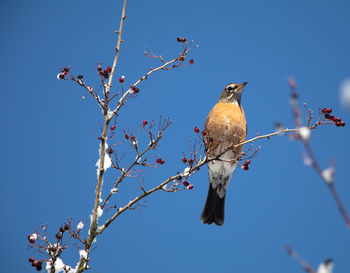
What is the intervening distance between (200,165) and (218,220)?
9.90 feet

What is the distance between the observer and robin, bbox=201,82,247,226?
20.5ft

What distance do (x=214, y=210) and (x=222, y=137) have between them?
1326 mm

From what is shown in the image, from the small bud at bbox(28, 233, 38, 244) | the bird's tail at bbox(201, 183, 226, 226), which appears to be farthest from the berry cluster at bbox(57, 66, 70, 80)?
the bird's tail at bbox(201, 183, 226, 226)

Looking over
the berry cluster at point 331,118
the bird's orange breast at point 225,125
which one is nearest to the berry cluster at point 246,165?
the berry cluster at point 331,118

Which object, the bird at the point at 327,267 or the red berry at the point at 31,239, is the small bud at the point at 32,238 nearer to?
the red berry at the point at 31,239

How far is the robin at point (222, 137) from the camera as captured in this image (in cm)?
625

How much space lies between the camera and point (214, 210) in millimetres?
6555

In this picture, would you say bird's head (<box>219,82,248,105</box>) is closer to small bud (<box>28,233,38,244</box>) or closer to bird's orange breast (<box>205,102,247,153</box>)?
bird's orange breast (<box>205,102,247,153</box>)

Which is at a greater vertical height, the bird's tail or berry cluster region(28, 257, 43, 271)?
the bird's tail

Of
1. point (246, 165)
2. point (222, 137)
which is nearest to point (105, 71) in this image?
point (246, 165)

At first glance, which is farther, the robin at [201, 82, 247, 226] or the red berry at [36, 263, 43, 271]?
the robin at [201, 82, 247, 226]

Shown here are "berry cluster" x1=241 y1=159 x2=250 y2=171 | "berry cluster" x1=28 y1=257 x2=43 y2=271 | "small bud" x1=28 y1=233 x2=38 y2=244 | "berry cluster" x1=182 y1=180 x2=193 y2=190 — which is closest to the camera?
"berry cluster" x1=28 y1=257 x2=43 y2=271

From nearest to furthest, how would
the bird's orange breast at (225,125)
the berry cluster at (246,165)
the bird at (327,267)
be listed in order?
1. the bird at (327,267)
2. the berry cluster at (246,165)
3. the bird's orange breast at (225,125)

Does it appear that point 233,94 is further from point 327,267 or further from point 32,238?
point 327,267
